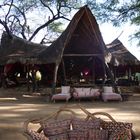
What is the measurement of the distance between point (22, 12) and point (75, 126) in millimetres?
34009

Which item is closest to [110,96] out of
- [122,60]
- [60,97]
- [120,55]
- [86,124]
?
[60,97]

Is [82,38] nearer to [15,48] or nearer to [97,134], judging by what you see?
[15,48]

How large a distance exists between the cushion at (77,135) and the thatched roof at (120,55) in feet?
53.0

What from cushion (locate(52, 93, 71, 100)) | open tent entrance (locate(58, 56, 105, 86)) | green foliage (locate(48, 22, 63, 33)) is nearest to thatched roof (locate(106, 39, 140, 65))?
open tent entrance (locate(58, 56, 105, 86))

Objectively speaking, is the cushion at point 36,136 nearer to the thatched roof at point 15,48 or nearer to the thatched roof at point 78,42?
the thatched roof at point 78,42

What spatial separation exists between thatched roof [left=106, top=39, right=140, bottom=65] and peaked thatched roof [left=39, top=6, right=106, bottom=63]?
0.88 m

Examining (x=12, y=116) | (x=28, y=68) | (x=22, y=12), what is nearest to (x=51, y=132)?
(x=12, y=116)

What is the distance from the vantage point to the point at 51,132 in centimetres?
340

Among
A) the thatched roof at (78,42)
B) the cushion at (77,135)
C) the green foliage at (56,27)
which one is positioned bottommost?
the cushion at (77,135)

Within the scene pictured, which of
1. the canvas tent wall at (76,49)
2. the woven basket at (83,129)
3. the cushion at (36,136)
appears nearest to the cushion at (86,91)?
the canvas tent wall at (76,49)

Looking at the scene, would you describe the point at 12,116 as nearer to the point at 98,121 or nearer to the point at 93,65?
the point at 98,121

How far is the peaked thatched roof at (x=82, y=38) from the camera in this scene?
735 inches

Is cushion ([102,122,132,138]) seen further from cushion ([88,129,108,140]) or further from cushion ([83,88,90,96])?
cushion ([83,88,90,96])

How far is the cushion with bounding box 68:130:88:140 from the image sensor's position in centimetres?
342
